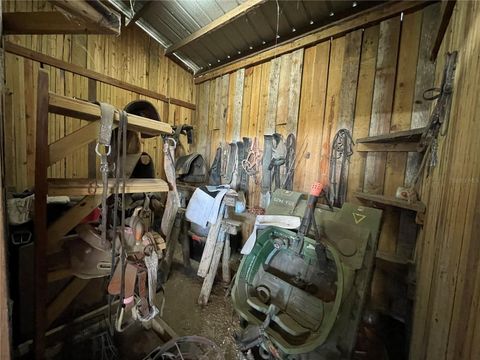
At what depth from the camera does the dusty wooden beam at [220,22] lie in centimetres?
207

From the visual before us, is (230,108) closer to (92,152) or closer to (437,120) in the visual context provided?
(92,152)

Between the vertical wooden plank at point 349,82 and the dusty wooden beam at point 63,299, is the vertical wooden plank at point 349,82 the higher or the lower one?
the higher one

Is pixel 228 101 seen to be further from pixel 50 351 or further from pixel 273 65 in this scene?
pixel 50 351

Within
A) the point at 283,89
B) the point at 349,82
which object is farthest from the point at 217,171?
the point at 349,82

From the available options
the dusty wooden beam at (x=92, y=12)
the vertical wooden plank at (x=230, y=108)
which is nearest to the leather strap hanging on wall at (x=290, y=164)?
the vertical wooden plank at (x=230, y=108)

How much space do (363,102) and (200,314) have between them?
8.49 feet

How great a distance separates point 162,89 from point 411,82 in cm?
314

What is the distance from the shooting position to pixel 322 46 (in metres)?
2.23

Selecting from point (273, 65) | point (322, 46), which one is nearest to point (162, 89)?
point (273, 65)

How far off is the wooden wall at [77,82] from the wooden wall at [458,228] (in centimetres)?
270

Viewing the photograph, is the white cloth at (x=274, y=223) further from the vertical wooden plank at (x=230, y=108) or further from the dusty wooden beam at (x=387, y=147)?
the vertical wooden plank at (x=230, y=108)

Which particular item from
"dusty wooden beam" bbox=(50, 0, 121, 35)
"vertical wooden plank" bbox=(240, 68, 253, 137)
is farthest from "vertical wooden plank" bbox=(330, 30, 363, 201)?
"dusty wooden beam" bbox=(50, 0, 121, 35)

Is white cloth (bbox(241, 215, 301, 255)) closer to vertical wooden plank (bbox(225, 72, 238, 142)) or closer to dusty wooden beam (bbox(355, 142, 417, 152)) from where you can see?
dusty wooden beam (bbox(355, 142, 417, 152))

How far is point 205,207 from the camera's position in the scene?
2371mm
